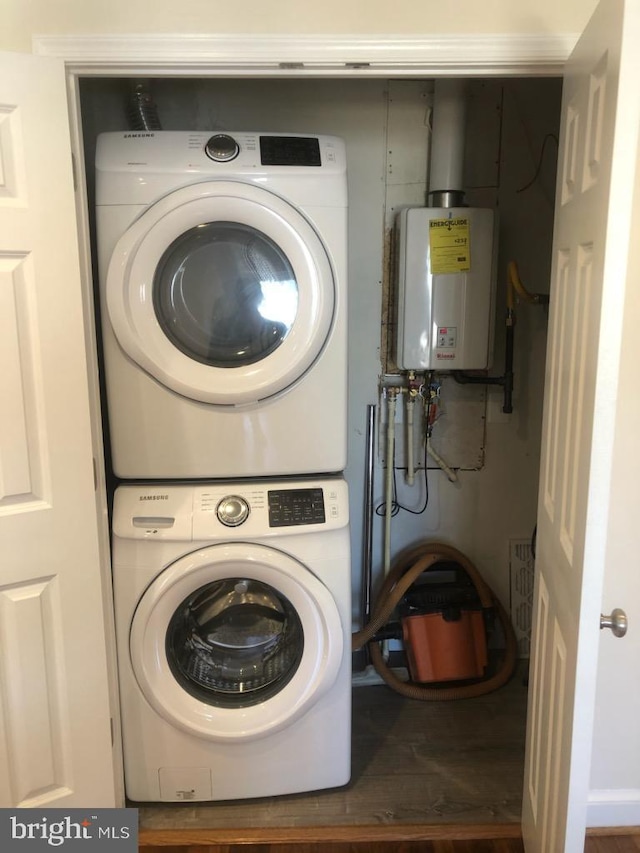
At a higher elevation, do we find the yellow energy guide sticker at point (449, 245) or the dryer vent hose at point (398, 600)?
the yellow energy guide sticker at point (449, 245)

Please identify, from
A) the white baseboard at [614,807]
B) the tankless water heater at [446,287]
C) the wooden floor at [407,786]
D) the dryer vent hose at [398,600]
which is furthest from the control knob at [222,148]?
the white baseboard at [614,807]

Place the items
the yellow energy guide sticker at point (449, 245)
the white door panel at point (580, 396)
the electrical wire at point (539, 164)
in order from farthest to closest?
1. the electrical wire at point (539, 164)
2. the yellow energy guide sticker at point (449, 245)
3. the white door panel at point (580, 396)

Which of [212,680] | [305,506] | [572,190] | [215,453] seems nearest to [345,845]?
[212,680]

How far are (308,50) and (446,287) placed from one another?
90 cm

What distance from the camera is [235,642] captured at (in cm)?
194

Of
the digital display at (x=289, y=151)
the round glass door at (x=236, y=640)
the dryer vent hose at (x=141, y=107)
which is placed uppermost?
the dryer vent hose at (x=141, y=107)

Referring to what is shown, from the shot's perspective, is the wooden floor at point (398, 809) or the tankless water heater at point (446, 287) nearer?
the wooden floor at point (398, 809)

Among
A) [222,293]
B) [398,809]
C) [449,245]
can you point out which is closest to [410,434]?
[449,245]

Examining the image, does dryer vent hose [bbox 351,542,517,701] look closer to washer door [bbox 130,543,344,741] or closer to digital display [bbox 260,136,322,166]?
washer door [bbox 130,543,344,741]

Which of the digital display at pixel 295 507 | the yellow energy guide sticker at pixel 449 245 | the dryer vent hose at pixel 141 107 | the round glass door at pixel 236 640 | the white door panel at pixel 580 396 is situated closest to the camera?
the white door panel at pixel 580 396

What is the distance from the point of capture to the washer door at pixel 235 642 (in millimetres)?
1755

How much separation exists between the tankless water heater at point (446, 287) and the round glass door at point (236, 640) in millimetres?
910

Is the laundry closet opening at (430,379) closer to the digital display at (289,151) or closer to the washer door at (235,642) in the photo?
the washer door at (235,642)

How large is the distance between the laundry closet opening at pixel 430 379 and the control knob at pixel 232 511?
524 millimetres
